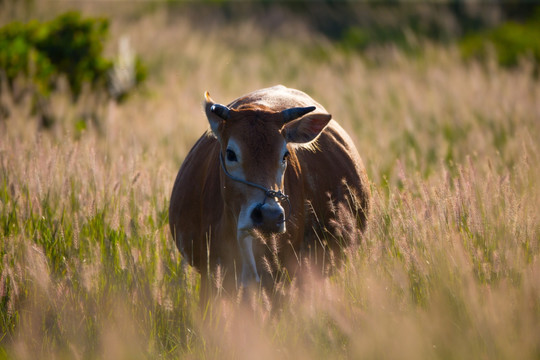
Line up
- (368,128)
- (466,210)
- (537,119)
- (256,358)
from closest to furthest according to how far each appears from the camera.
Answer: (256,358) < (466,210) < (537,119) < (368,128)

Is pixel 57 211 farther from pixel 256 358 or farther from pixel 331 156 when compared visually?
pixel 256 358

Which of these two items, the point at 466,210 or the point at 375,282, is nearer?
the point at 375,282

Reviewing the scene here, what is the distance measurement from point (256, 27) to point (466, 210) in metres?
18.7

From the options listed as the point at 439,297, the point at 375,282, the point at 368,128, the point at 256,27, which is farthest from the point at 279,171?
the point at 256,27

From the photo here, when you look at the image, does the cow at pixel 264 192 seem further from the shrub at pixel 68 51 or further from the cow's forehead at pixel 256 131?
the shrub at pixel 68 51

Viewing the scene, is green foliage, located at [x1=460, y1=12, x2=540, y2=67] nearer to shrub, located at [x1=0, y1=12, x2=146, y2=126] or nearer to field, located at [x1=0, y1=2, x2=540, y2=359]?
field, located at [x1=0, y1=2, x2=540, y2=359]

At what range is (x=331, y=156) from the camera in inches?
186

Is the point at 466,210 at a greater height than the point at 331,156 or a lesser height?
lesser

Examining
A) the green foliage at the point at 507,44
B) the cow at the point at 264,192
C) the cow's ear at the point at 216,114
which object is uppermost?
the cow's ear at the point at 216,114

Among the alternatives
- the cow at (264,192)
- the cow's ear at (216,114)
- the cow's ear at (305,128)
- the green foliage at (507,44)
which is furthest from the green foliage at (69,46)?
the green foliage at (507,44)

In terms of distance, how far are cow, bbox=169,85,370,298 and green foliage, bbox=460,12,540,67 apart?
10778 mm

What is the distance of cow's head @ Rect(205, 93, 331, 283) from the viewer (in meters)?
3.46

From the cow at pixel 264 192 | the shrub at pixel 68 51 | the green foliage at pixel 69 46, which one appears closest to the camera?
the cow at pixel 264 192

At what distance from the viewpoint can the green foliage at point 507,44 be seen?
14.8 m
